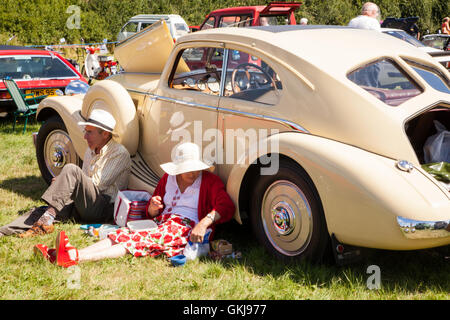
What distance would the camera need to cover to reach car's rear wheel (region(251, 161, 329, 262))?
11.1ft

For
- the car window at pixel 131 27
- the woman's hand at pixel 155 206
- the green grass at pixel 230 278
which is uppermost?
the car window at pixel 131 27

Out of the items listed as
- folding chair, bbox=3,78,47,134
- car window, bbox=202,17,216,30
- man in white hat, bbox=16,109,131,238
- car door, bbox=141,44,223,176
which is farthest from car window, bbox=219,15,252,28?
man in white hat, bbox=16,109,131,238

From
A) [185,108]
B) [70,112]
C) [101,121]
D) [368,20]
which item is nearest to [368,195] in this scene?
[185,108]

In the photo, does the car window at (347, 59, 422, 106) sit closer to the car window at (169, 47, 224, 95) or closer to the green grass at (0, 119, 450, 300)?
the green grass at (0, 119, 450, 300)

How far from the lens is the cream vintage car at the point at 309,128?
3074mm

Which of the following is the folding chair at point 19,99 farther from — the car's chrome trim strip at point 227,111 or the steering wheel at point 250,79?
the steering wheel at point 250,79

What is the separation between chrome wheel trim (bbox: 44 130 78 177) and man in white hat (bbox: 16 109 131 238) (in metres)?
0.90

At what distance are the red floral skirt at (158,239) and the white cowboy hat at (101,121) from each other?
120cm

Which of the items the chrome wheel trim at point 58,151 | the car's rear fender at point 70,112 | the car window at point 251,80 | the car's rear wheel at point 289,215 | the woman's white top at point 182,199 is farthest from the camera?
the chrome wheel trim at point 58,151

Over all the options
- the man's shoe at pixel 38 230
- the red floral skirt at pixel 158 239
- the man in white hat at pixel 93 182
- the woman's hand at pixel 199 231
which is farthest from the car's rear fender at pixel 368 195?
the man's shoe at pixel 38 230

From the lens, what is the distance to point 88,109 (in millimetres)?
5465

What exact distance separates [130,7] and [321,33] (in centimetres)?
3068

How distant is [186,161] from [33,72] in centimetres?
741

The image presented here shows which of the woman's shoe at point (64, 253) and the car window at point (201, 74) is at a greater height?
the car window at point (201, 74)
